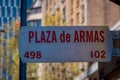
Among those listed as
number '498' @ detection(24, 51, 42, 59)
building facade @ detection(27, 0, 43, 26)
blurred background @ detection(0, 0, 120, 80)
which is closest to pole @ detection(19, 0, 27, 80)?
number '498' @ detection(24, 51, 42, 59)

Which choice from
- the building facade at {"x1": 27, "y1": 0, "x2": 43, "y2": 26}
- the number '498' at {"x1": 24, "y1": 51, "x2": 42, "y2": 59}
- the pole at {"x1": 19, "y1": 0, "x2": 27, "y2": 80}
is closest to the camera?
the number '498' at {"x1": 24, "y1": 51, "x2": 42, "y2": 59}

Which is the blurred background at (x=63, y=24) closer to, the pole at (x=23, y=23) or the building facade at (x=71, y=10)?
the building facade at (x=71, y=10)

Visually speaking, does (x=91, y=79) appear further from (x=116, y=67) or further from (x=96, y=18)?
→ (x=96, y=18)

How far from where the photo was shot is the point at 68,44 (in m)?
8.49

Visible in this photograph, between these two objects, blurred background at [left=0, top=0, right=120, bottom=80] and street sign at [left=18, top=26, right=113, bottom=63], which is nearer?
street sign at [left=18, top=26, right=113, bottom=63]

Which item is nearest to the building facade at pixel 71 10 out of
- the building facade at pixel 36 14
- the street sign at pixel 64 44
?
the building facade at pixel 36 14

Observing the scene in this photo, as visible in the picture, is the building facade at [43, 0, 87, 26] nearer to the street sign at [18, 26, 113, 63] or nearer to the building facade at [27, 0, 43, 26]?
the building facade at [27, 0, 43, 26]

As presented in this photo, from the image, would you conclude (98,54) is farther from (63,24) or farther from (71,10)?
(71,10)

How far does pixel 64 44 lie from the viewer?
848 cm

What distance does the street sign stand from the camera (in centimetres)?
843

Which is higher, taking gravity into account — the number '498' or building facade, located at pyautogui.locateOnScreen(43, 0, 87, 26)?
building facade, located at pyautogui.locateOnScreen(43, 0, 87, 26)

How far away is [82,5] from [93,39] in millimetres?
37890

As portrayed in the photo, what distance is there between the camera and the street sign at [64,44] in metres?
8.43

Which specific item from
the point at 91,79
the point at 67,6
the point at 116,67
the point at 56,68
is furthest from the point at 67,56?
the point at 67,6
